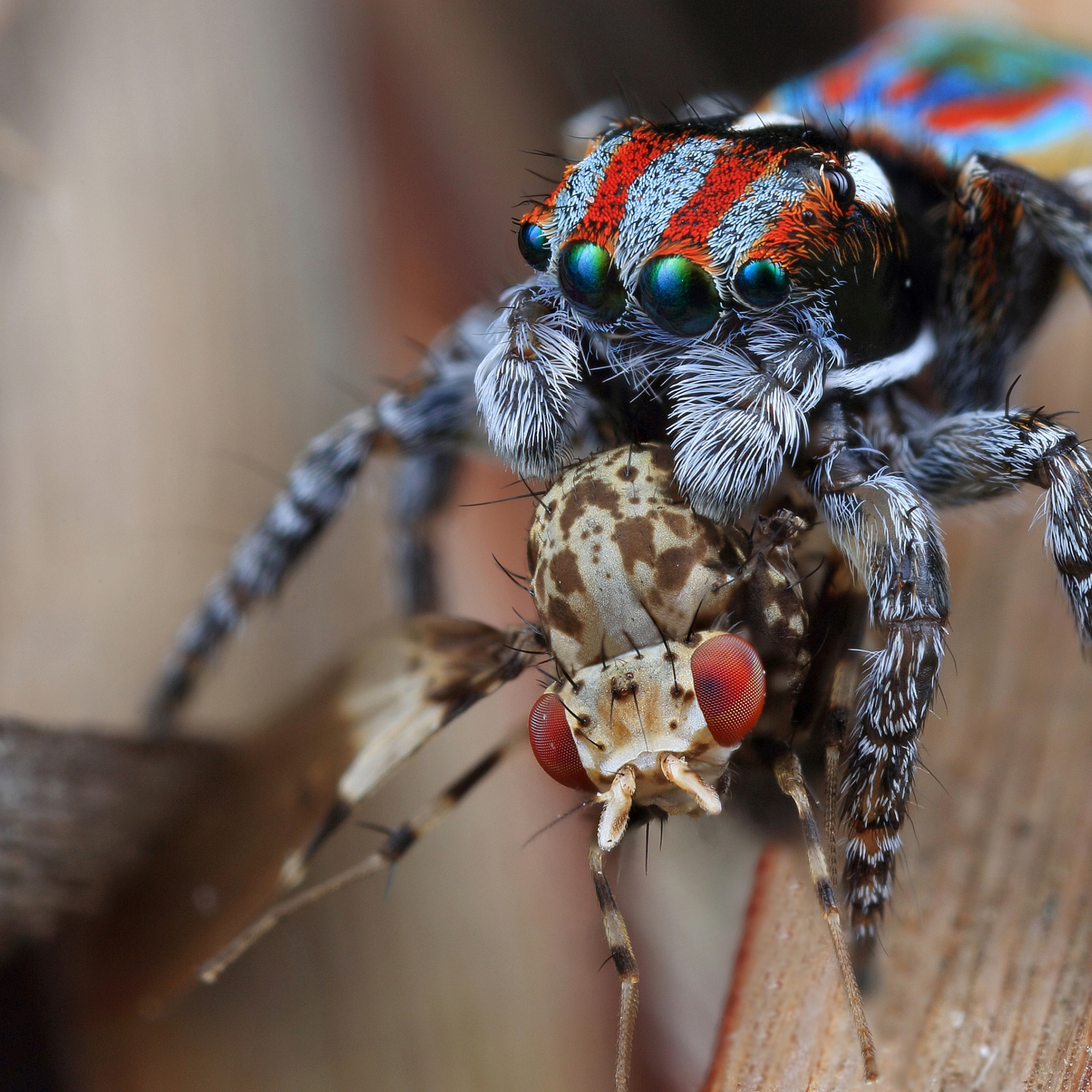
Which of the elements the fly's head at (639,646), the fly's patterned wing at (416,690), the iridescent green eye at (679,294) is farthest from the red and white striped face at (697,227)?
the fly's patterned wing at (416,690)

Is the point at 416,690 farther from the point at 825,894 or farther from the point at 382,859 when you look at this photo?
the point at 825,894

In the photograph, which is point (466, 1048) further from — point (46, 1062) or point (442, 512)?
point (442, 512)

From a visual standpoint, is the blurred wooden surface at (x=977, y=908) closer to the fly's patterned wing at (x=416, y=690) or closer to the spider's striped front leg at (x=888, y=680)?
the spider's striped front leg at (x=888, y=680)

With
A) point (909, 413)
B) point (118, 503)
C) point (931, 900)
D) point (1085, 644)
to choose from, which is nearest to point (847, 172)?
point (909, 413)

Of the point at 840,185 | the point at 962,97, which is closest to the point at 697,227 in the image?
the point at 840,185

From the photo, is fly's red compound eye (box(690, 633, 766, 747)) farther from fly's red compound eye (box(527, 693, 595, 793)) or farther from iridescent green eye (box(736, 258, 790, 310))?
iridescent green eye (box(736, 258, 790, 310))

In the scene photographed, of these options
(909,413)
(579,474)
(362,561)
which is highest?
(579,474)

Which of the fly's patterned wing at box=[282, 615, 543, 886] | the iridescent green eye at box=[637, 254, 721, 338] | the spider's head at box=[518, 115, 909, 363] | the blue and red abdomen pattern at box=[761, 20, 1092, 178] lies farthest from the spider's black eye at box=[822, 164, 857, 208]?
the fly's patterned wing at box=[282, 615, 543, 886]
